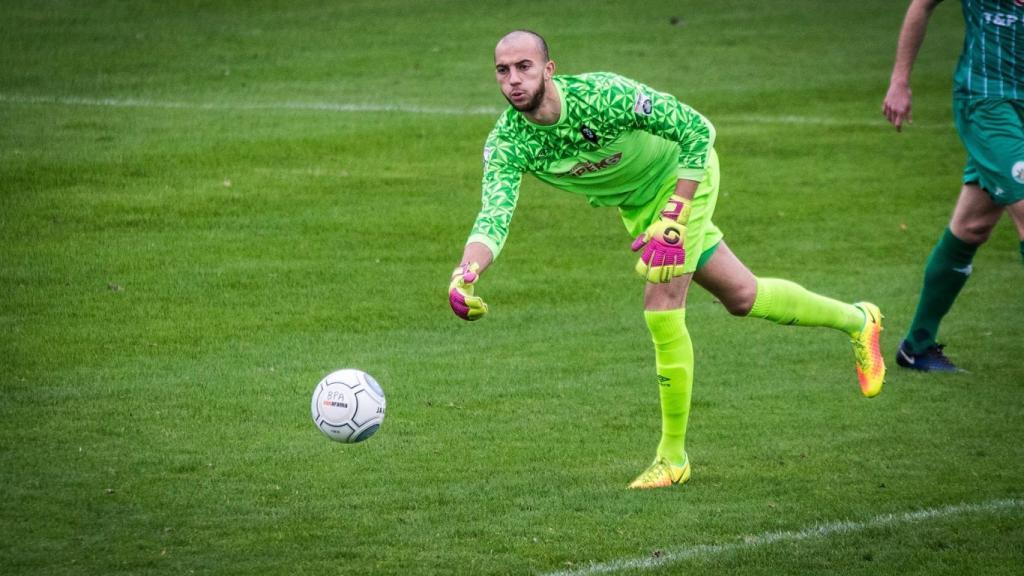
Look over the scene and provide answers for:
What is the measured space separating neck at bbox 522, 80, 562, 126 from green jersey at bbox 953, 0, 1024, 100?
271 cm

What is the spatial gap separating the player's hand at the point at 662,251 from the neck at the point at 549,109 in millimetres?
679

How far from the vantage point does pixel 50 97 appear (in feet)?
51.8

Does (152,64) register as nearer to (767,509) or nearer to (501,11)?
(501,11)

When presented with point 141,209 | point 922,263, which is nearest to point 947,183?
point 922,263

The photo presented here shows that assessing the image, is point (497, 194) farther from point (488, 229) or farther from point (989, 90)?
point (989, 90)

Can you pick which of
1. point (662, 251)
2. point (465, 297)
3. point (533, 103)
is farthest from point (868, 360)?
point (465, 297)

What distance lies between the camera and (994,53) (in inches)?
301

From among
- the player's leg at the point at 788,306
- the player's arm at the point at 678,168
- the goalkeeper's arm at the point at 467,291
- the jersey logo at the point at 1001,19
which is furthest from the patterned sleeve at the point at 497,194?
the jersey logo at the point at 1001,19

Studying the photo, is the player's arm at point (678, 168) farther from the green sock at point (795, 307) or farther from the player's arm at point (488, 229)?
the green sock at point (795, 307)

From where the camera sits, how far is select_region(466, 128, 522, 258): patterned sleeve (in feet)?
20.4

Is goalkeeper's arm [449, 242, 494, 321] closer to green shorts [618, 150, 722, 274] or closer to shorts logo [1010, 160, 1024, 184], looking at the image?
green shorts [618, 150, 722, 274]

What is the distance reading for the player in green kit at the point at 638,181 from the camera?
6.21 metres

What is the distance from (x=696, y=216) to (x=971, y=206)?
2714mm

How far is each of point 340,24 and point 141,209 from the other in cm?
880
